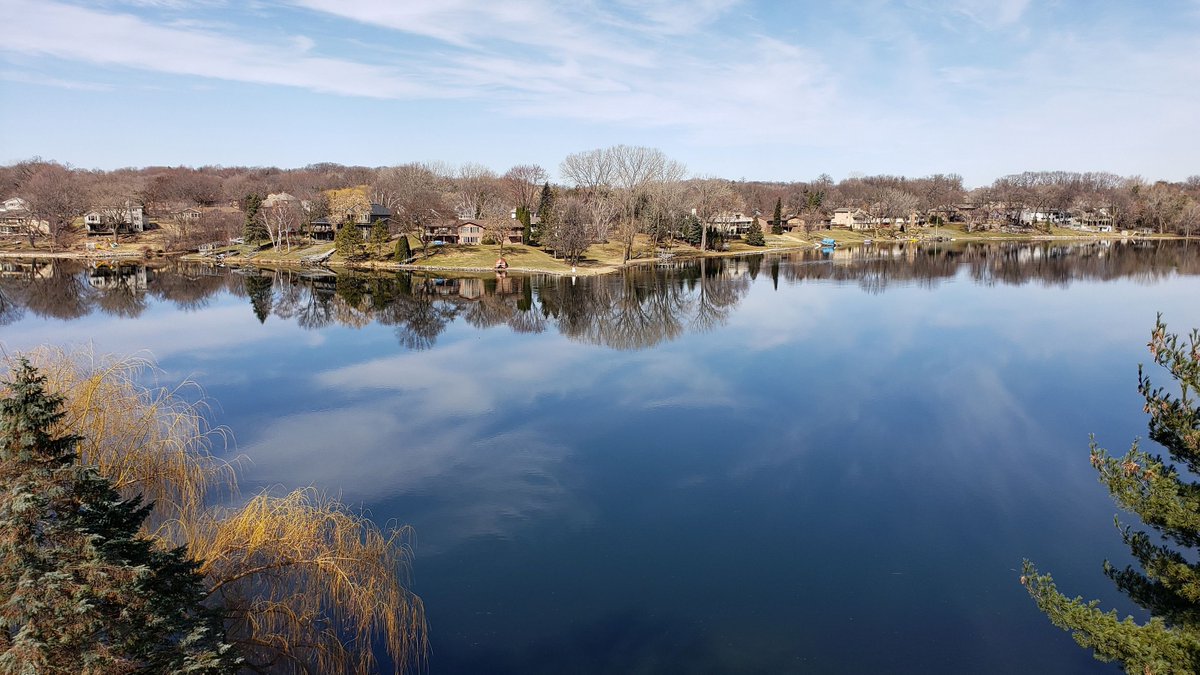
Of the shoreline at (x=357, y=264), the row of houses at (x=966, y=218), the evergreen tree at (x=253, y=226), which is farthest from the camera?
the row of houses at (x=966, y=218)

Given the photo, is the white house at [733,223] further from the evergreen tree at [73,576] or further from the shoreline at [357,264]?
the evergreen tree at [73,576]

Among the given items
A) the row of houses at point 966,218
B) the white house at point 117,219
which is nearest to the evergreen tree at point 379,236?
the white house at point 117,219

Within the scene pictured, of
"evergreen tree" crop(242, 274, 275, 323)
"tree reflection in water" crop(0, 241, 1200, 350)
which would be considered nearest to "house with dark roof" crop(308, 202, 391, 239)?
"tree reflection in water" crop(0, 241, 1200, 350)

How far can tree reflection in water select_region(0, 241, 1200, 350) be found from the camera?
47.8m

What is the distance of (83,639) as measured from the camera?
23.8 feet

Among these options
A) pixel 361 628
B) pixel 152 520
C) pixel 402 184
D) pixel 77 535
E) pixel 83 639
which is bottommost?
pixel 361 628

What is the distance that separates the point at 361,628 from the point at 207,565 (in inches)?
133

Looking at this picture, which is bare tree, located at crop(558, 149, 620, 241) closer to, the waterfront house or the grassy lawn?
the grassy lawn

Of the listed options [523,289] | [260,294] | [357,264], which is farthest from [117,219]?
[523,289]

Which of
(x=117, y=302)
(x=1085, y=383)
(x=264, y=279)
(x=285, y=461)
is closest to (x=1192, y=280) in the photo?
(x=1085, y=383)

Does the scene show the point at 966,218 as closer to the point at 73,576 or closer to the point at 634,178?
the point at 634,178

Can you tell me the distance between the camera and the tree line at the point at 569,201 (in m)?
90.9

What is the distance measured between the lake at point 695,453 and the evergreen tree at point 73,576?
20.4 ft

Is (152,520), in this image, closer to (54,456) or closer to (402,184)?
(54,456)
